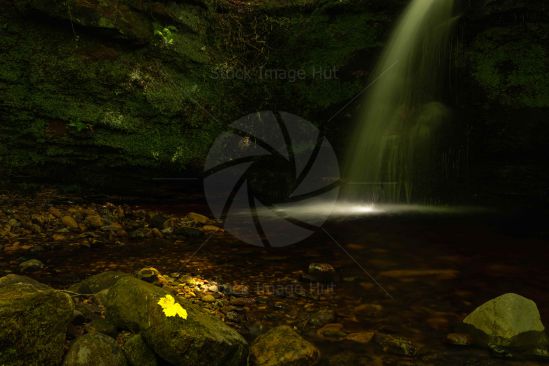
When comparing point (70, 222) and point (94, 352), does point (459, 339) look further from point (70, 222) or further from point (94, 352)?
point (70, 222)

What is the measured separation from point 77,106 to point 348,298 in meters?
5.89

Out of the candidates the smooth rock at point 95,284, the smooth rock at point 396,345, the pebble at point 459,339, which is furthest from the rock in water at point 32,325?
the pebble at point 459,339

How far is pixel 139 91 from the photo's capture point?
7.33 meters

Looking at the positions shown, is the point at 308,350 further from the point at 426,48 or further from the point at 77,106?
the point at 426,48

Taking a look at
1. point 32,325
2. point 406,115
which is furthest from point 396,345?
point 406,115

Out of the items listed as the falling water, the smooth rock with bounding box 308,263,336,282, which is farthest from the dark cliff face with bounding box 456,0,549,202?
the smooth rock with bounding box 308,263,336,282

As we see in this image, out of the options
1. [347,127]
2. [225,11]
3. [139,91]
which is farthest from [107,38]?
[347,127]

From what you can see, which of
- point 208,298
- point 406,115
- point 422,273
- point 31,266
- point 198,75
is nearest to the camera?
point 208,298

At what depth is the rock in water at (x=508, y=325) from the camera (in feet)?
8.71

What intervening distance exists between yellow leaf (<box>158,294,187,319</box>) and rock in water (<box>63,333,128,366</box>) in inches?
13.6

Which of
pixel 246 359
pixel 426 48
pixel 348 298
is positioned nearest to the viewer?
pixel 246 359

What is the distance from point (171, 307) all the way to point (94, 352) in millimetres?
479

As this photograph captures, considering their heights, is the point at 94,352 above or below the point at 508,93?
below

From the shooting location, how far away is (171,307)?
7.86 ft
